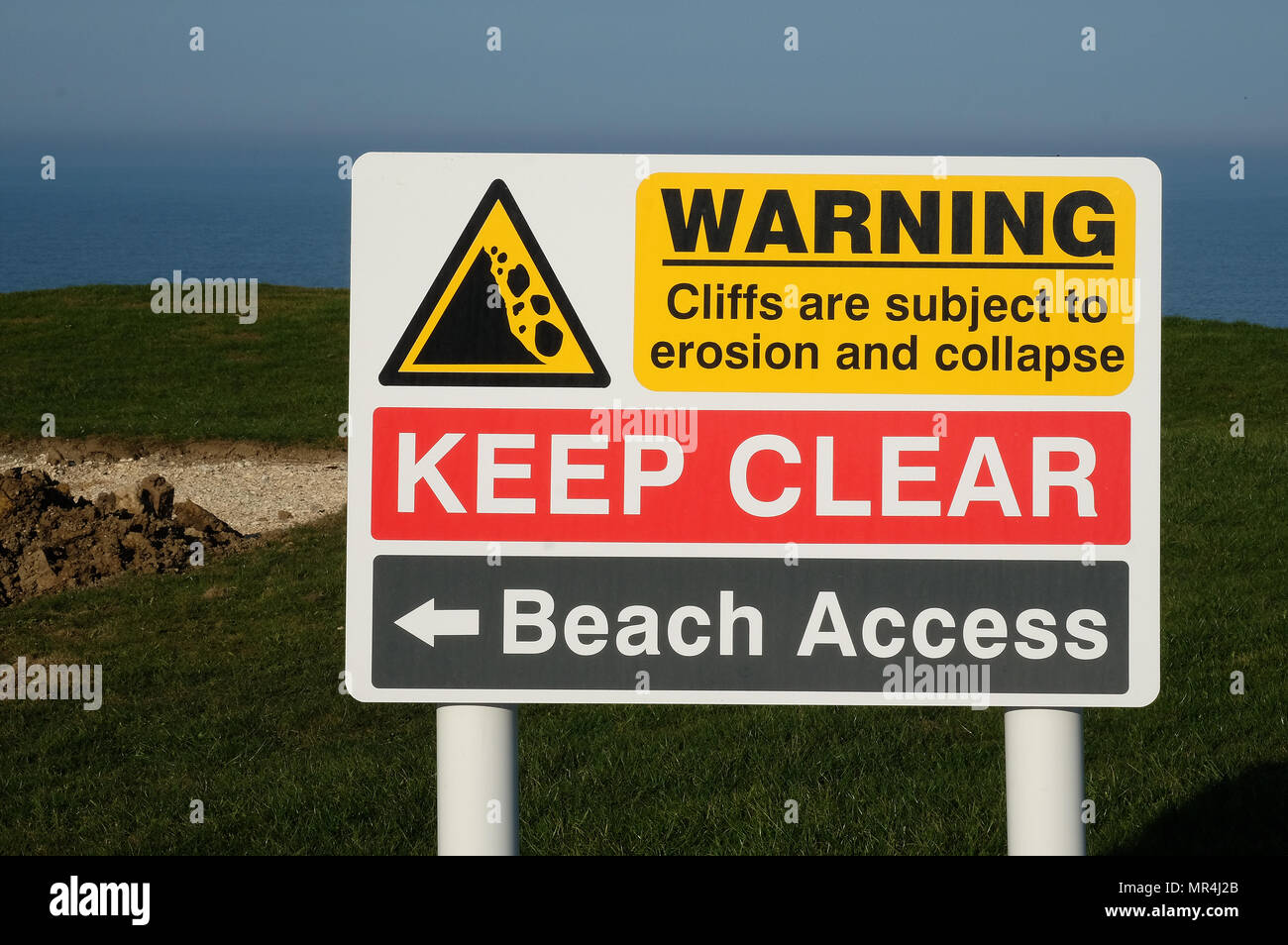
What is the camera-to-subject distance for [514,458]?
93.8 inches

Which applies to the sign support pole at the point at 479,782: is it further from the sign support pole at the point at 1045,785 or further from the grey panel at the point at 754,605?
the sign support pole at the point at 1045,785

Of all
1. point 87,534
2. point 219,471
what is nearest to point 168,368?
point 219,471

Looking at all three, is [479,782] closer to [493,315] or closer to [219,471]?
[493,315]

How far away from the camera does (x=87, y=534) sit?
1043 centimetres

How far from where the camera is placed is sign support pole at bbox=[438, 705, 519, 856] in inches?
91.3

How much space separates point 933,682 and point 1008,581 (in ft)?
0.80

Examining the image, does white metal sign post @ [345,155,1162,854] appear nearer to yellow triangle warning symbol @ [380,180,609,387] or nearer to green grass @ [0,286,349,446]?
yellow triangle warning symbol @ [380,180,609,387]

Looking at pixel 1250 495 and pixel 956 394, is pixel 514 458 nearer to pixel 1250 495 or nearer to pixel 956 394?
pixel 956 394

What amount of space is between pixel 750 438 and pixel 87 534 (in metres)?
9.43

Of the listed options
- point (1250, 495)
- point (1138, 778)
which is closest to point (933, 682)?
point (1138, 778)

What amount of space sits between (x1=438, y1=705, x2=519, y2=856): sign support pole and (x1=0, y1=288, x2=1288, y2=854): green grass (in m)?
2.68

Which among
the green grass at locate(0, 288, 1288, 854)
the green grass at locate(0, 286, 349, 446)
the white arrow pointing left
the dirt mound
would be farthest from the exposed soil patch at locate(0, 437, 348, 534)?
the white arrow pointing left

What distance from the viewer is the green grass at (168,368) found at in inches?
632

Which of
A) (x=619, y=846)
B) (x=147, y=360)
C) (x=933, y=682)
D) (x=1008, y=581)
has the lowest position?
(x=619, y=846)
